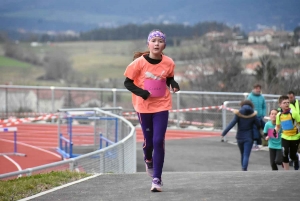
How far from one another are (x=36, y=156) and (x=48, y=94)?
8171 mm

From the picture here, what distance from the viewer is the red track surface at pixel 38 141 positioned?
24.2 m

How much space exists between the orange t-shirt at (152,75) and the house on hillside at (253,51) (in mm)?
37322

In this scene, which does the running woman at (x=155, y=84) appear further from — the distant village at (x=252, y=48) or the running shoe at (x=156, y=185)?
the distant village at (x=252, y=48)

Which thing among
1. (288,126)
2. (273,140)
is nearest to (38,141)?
(273,140)

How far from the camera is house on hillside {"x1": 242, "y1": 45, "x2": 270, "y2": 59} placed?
4772 centimetres

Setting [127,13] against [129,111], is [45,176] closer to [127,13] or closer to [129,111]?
[129,111]

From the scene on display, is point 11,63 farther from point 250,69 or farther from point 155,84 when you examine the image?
point 155,84

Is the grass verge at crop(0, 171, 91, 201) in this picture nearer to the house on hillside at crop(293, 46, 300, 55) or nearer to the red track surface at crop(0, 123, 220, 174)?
the red track surface at crop(0, 123, 220, 174)

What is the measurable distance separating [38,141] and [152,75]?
20612mm

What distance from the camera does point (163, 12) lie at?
185500 mm

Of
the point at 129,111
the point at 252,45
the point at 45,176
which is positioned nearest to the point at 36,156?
the point at 129,111

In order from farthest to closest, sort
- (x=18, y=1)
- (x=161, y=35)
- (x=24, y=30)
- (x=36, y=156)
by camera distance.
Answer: (x=18, y=1), (x=24, y=30), (x=36, y=156), (x=161, y=35)

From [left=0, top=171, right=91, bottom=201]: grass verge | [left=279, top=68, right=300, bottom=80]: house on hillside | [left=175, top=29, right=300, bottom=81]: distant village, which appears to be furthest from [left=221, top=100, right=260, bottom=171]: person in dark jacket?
[left=175, top=29, right=300, bottom=81]: distant village

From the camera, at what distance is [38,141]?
29.8 m
